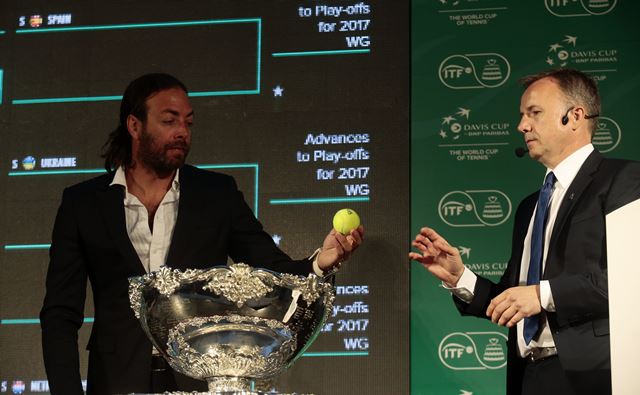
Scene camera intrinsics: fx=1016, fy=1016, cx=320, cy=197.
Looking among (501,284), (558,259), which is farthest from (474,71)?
(558,259)

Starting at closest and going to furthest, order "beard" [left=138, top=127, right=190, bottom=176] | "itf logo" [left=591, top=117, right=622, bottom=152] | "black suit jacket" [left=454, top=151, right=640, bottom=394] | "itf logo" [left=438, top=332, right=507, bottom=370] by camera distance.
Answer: "black suit jacket" [left=454, top=151, right=640, bottom=394], "beard" [left=138, top=127, right=190, bottom=176], "itf logo" [left=438, top=332, right=507, bottom=370], "itf logo" [left=591, top=117, right=622, bottom=152]

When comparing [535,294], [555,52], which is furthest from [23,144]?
[535,294]

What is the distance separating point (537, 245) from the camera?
308 centimetres

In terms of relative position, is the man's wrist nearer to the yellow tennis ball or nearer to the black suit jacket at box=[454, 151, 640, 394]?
the yellow tennis ball

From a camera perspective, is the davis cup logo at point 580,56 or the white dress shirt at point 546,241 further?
the davis cup logo at point 580,56

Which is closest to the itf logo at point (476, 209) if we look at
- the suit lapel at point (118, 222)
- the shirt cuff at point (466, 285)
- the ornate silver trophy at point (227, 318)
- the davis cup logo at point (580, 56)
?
the davis cup logo at point (580, 56)

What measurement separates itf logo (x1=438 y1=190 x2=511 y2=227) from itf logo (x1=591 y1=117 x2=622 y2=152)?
1.52 ft

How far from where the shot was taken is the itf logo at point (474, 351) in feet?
14.1

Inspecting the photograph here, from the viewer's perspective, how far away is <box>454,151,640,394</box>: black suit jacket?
2840 mm

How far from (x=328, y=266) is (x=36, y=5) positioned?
2.62 meters

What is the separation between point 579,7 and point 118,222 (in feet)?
7.87

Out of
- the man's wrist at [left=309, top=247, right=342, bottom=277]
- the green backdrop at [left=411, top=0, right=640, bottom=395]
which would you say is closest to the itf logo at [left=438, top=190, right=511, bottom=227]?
the green backdrop at [left=411, top=0, right=640, bottom=395]

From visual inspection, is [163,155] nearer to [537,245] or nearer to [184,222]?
[184,222]

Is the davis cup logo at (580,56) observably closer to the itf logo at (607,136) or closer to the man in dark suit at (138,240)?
the itf logo at (607,136)
